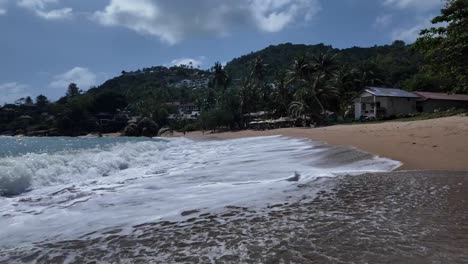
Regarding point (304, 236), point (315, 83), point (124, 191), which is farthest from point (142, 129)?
point (304, 236)

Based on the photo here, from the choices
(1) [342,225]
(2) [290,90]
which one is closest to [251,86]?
(2) [290,90]

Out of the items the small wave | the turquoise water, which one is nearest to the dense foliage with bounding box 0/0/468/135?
the small wave

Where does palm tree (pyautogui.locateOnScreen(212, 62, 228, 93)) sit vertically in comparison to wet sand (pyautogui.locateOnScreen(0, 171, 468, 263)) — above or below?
above

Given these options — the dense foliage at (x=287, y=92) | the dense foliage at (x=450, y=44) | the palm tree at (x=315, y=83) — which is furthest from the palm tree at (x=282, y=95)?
the dense foliage at (x=450, y=44)

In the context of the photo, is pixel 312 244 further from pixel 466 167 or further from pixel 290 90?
pixel 290 90

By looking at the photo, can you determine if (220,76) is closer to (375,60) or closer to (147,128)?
(147,128)

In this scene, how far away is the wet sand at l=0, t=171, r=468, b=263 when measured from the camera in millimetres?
3682

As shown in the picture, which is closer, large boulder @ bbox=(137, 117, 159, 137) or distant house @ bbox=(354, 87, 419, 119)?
distant house @ bbox=(354, 87, 419, 119)

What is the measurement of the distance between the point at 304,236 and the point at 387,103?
45.6m

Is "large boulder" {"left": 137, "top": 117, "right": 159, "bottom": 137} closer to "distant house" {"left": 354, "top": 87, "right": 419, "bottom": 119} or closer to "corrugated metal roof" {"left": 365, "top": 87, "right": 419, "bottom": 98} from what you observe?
"distant house" {"left": 354, "top": 87, "right": 419, "bottom": 119}

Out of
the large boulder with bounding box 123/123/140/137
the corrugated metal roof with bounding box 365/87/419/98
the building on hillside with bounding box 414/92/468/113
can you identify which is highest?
the corrugated metal roof with bounding box 365/87/419/98

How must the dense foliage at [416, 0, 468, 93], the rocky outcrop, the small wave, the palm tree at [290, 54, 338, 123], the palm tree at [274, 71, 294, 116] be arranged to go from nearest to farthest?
the small wave
the dense foliage at [416, 0, 468, 93]
the palm tree at [290, 54, 338, 123]
the palm tree at [274, 71, 294, 116]
the rocky outcrop

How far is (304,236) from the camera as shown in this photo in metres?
4.24

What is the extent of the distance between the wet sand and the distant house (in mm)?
41820
